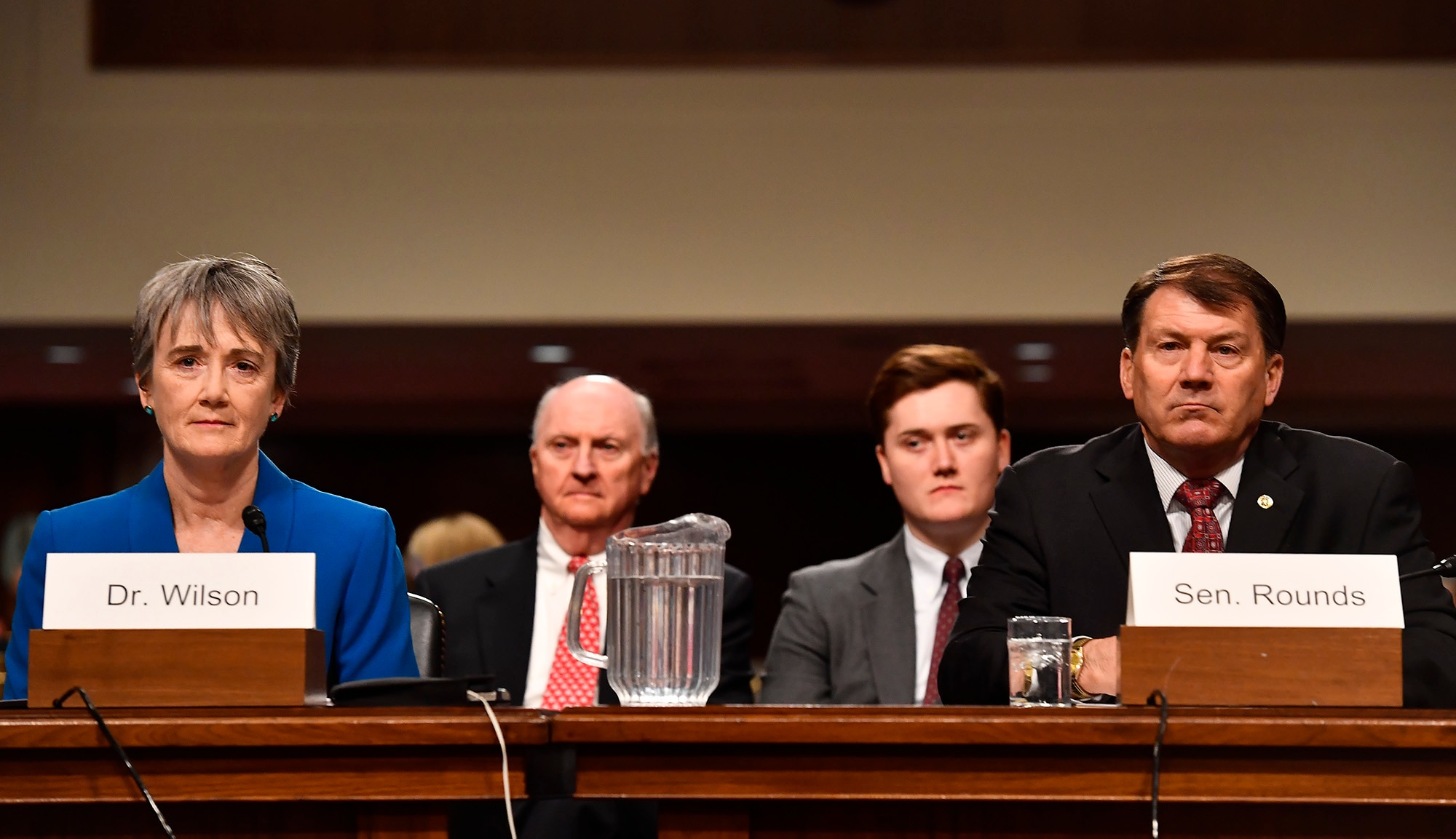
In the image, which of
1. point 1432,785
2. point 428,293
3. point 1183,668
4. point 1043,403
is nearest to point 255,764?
point 1183,668

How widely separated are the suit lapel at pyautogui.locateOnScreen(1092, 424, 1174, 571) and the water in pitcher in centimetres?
62

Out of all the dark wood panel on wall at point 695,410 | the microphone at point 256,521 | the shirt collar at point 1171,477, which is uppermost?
the dark wood panel on wall at point 695,410

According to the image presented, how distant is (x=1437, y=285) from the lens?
17.1 feet

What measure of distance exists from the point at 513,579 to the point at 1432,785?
1655 millimetres

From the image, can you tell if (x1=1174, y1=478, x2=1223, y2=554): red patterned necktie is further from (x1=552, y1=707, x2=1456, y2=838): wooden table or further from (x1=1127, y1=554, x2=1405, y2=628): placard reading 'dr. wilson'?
(x1=552, y1=707, x2=1456, y2=838): wooden table

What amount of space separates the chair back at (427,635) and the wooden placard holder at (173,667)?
644mm

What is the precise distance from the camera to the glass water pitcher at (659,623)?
152cm

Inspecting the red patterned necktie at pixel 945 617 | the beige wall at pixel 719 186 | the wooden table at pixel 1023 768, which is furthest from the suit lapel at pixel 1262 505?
the beige wall at pixel 719 186

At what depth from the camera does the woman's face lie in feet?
5.25

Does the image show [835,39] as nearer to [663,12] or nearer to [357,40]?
[663,12]

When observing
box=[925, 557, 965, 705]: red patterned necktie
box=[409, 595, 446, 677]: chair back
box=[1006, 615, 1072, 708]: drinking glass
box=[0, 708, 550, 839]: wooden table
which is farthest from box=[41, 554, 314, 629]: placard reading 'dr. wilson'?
box=[925, 557, 965, 705]: red patterned necktie

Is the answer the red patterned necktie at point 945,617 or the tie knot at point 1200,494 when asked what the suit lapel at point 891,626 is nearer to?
the red patterned necktie at point 945,617

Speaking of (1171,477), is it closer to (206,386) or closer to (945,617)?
(945,617)

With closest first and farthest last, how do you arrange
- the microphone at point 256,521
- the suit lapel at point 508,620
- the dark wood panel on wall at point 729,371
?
the microphone at point 256,521
the suit lapel at point 508,620
the dark wood panel on wall at point 729,371
